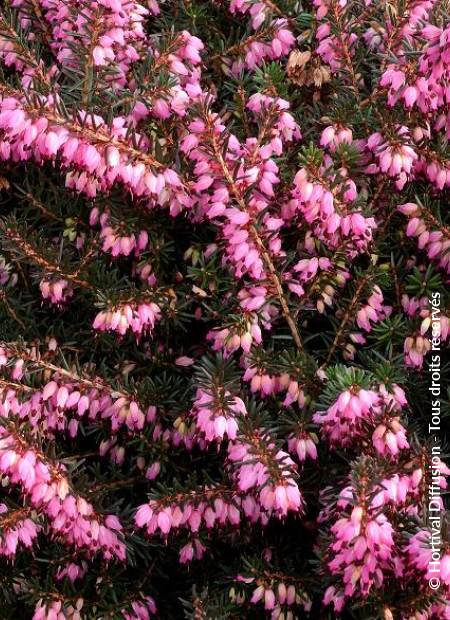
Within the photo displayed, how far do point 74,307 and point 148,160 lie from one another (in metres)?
1.00

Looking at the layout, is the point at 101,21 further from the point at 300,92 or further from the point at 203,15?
the point at 300,92

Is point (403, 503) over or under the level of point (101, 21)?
under

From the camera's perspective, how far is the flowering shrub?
256cm

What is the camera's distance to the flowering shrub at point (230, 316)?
256cm

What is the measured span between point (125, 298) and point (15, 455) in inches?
29.2

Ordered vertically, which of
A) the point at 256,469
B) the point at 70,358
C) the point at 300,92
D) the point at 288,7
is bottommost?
the point at 70,358

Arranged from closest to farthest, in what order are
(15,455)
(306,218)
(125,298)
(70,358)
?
(15,455) < (306,218) < (125,298) < (70,358)

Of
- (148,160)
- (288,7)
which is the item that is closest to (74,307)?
(148,160)

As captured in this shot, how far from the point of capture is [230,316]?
9.18 feet

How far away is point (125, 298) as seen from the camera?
9.57 feet

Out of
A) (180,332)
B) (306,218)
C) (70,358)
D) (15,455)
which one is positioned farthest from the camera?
(180,332)

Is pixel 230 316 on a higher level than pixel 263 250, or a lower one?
lower

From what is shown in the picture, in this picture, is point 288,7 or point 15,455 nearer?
point 15,455

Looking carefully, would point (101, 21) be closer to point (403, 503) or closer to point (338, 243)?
point (338, 243)
